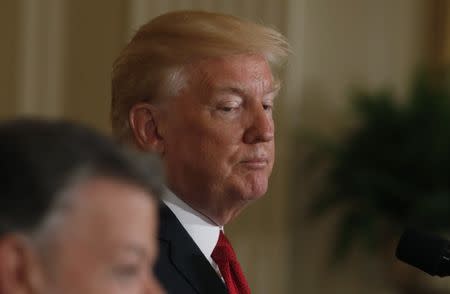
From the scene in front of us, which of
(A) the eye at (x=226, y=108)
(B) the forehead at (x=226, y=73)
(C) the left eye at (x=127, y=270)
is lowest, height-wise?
(A) the eye at (x=226, y=108)

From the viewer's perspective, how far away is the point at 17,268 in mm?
1177

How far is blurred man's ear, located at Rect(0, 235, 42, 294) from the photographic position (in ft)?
3.83

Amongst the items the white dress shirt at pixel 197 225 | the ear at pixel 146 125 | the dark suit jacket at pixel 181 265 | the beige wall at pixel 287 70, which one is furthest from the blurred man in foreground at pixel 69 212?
the beige wall at pixel 287 70

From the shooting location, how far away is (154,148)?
2.69 m

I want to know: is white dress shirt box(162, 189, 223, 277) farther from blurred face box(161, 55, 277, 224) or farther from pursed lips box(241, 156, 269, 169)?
pursed lips box(241, 156, 269, 169)

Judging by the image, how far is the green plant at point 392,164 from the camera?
24.0ft

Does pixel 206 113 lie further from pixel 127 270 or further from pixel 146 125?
pixel 127 270

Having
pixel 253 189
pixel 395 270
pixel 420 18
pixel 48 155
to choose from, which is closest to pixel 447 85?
pixel 420 18

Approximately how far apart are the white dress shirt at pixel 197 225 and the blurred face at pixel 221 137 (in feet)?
0.06

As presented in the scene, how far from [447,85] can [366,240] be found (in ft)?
4.23

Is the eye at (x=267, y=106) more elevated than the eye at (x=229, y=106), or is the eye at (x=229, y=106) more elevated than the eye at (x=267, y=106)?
the eye at (x=229, y=106)

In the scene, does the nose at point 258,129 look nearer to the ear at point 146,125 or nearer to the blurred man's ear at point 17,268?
the ear at point 146,125

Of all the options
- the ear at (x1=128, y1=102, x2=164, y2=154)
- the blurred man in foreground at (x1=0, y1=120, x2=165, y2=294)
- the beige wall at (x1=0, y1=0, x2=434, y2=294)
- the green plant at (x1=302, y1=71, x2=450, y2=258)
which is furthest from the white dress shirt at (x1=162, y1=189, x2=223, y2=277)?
the green plant at (x1=302, y1=71, x2=450, y2=258)

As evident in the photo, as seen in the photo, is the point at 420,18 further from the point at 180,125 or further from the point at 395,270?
the point at 180,125
